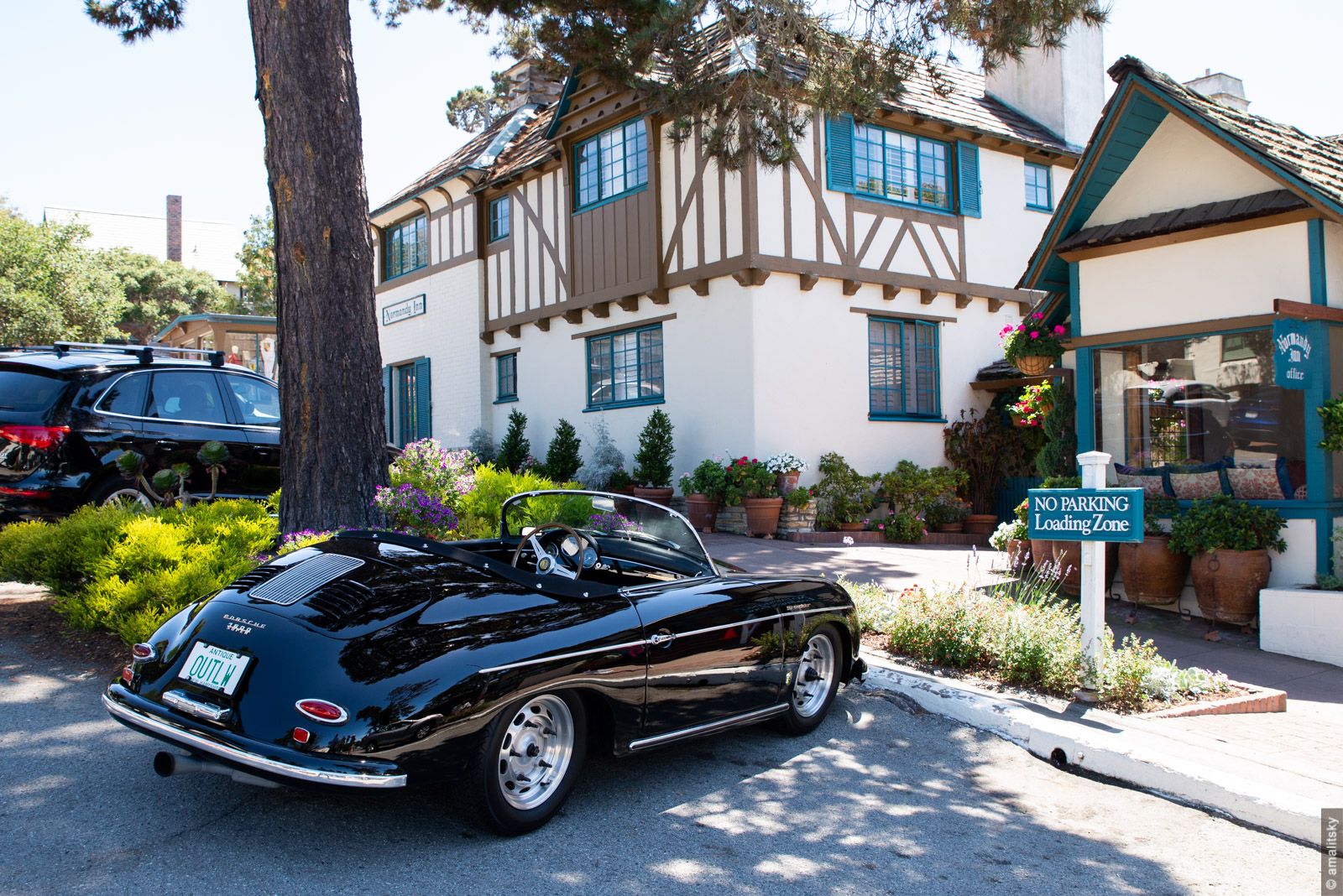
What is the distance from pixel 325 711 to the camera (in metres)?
3.15

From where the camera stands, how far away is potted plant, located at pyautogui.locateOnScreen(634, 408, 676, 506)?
46.7ft

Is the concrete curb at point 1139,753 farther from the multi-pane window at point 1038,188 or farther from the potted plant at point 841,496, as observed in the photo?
the multi-pane window at point 1038,188

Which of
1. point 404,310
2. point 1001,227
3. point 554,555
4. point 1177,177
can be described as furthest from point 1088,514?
point 404,310

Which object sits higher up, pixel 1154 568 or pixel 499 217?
pixel 499 217

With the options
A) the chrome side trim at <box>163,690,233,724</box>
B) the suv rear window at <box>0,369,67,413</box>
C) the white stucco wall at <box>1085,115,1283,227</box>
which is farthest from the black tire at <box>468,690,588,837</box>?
the white stucco wall at <box>1085,115,1283,227</box>

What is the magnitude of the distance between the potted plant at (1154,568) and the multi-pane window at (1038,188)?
31.3 ft

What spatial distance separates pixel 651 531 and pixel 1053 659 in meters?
2.74

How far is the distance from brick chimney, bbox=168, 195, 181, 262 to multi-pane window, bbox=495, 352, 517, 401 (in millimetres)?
47244

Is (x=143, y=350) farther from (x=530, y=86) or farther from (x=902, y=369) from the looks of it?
(x=530, y=86)

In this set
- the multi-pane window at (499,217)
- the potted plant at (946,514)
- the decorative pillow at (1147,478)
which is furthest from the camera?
the multi-pane window at (499,217)

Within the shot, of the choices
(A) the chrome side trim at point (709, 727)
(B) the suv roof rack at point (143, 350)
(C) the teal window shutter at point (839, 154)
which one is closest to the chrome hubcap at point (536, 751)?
(A) the chrome side trim at point (709, 727)

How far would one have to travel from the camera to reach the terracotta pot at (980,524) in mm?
14641

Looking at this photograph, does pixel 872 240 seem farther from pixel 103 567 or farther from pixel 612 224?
pixel 103 567

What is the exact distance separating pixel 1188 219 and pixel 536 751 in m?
8.24
